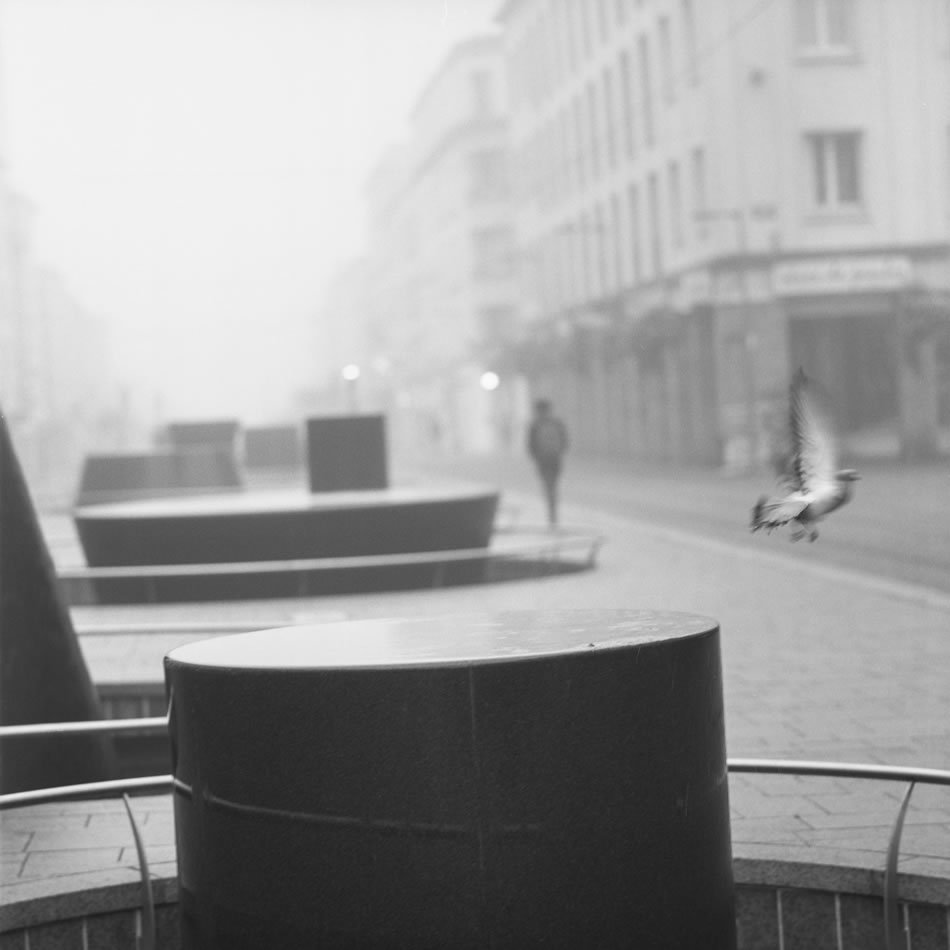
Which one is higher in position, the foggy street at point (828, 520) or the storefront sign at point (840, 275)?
the storefront sign at point (840, 275)

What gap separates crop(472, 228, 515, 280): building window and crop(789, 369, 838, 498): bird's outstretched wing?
76989mm

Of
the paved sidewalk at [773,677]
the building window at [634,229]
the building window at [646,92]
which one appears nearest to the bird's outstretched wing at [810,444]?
the paved sidewalk at [773,677]

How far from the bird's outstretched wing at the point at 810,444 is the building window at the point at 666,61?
38.9 meters

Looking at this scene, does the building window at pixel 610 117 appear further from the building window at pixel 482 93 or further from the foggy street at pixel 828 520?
the building window at pixel 482 93

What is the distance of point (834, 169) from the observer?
37438 mm

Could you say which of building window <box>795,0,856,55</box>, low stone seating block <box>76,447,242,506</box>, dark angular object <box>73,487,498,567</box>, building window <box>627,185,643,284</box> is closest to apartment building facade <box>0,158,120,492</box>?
building window <box>627,185,643,284</box>

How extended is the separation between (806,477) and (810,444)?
7 centimetres

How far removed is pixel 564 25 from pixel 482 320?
27755 millimetres

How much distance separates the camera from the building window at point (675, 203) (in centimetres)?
4184

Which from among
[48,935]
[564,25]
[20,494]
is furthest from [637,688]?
[564,25]

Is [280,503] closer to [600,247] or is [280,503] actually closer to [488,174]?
[600,247]

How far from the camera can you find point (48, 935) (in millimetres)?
5051

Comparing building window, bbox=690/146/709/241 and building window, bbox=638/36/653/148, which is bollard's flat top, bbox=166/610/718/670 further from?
building window, bbox=638/36/653/148

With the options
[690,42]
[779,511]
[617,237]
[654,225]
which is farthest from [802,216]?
[779,511]
